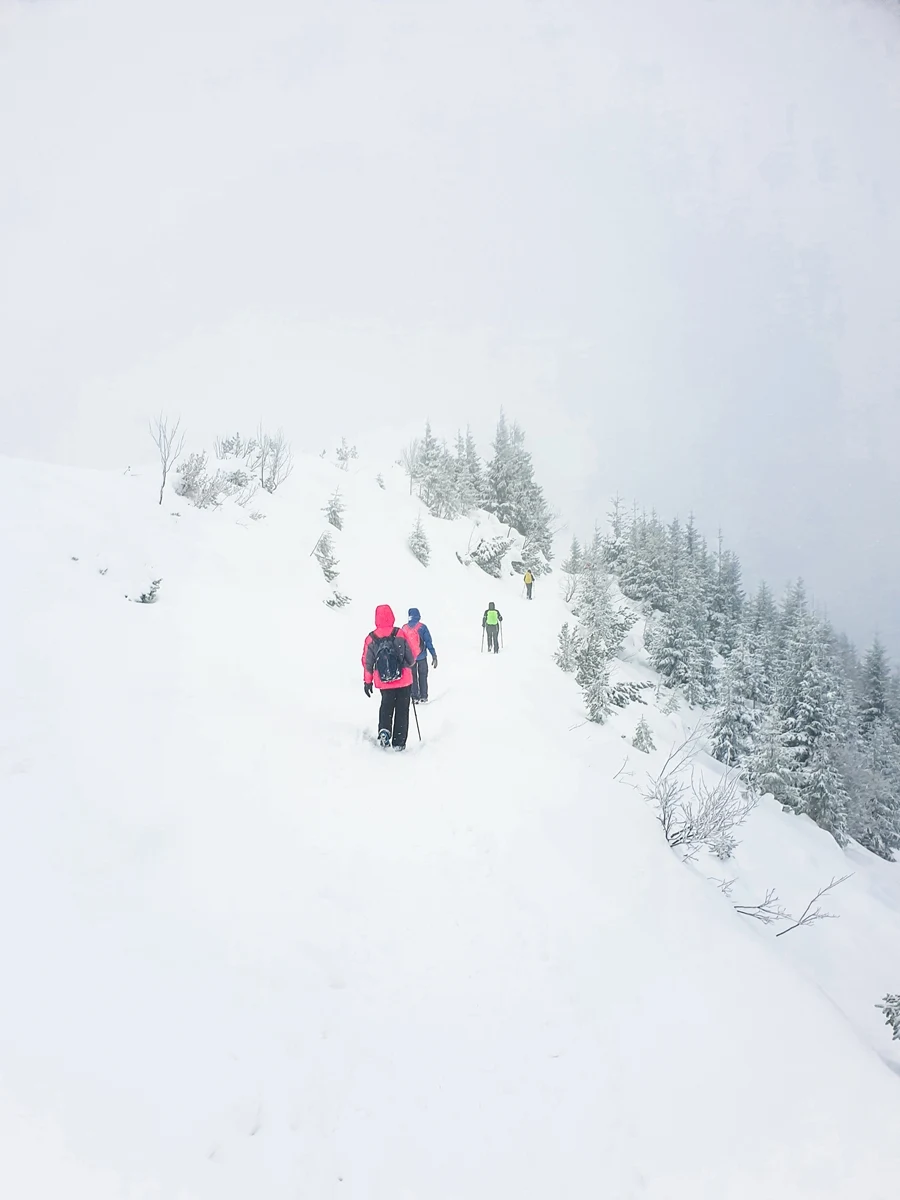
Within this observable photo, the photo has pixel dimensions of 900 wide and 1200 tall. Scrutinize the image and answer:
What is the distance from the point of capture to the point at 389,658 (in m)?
7.73

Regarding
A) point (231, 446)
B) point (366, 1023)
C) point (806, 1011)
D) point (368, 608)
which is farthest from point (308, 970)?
point (231, 446)

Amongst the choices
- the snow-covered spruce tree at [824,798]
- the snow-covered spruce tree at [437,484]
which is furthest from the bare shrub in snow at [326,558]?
the snow-covered spruce tree at [824,798]

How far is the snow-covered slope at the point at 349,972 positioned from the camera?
8.49ft

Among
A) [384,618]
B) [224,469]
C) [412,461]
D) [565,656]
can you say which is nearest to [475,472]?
[412,461]

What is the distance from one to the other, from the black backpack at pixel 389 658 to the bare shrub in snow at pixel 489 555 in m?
22.2

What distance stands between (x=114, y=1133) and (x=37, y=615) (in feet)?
18.5

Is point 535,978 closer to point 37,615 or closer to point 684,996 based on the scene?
point 684,996

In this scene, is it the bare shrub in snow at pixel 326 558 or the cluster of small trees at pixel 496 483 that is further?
the cluster of small trees at pixel 496 483

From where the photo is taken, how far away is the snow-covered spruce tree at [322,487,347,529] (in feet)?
71.4

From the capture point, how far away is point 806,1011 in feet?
13.9

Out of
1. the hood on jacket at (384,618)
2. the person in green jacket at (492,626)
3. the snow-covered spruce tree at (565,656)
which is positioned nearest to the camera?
the hood on jacket at (384,618)

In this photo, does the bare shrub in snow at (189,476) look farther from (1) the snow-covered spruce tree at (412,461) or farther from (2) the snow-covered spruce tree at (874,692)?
(2) the snow-covered spruce tree at (874,692)

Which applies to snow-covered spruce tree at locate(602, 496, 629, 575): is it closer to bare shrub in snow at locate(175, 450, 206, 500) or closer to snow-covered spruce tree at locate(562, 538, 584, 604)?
snow-covered spruce tree at locate(562, 538, 584, 604)

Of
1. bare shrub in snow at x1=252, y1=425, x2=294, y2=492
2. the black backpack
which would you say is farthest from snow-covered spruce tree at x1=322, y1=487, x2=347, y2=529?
the black backpack
